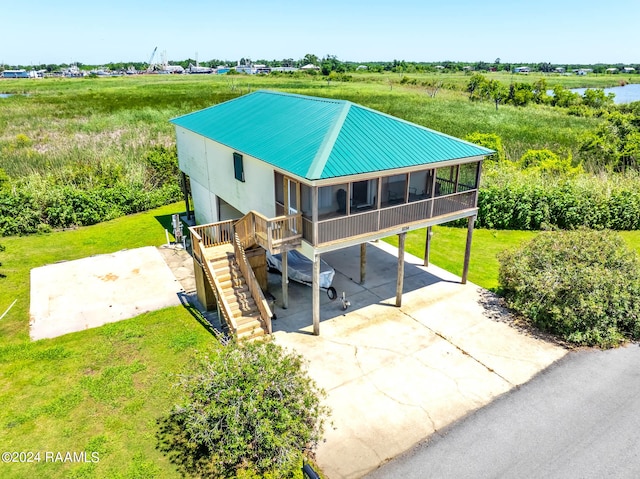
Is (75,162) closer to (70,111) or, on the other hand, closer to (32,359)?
(32,359)

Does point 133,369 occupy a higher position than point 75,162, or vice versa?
point 75,162

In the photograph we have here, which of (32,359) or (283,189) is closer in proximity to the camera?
(32,359)

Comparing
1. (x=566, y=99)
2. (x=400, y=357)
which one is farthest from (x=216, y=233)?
(x=566, y=99)

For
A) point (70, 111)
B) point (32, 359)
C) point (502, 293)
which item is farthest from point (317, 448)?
point (70, 111)

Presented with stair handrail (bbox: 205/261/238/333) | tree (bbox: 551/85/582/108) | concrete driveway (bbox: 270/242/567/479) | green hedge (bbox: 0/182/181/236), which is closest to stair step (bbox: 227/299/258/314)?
stair handrail (bbox: 205/261/238/333)

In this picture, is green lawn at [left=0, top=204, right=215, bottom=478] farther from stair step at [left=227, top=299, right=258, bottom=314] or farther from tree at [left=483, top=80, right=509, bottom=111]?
tree at [left=483, top=80, right=509, bottom=111]

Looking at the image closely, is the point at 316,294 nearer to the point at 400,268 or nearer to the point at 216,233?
the point at 400,268

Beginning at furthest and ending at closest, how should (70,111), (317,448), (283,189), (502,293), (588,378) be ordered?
(70,111), (502,293), (283,189), (588,378), (317,448)
